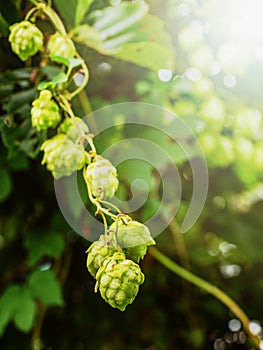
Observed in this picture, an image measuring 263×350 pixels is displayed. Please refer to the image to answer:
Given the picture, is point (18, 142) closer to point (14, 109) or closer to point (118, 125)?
point (14, 109)

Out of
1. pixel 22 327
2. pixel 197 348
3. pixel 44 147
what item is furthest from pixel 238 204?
pixel 44 147

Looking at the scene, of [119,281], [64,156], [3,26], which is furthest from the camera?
[3,26]

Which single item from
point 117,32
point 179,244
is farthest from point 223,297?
point 117,32

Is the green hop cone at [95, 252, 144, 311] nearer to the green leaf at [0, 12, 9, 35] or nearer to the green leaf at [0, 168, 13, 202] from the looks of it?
the green leaf at [0, 12, 9, 35]

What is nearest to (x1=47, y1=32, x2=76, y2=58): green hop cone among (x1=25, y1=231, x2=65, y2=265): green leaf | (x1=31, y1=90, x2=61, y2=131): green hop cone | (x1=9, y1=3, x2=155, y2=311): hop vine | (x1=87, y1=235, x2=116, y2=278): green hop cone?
(x1=9, y1=3, x2=155, y2=311): hop vine

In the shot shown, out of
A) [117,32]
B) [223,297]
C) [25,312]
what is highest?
[117,32]

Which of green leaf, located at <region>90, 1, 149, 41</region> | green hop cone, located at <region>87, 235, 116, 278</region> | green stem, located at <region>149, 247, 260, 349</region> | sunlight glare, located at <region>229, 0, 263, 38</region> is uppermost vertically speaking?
green hop cone, located at <region>87, 235, 116, 278</region>

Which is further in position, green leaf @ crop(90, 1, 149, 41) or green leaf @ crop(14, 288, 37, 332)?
green leaf @ crop(14, 288, 37, 332)

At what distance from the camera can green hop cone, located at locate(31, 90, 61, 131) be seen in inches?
32.0

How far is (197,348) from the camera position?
1.99 meters

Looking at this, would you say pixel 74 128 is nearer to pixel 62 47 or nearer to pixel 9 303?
pixel 62 47

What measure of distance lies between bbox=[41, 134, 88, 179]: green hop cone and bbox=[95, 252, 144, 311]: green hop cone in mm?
192

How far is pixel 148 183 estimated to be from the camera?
1.34 m

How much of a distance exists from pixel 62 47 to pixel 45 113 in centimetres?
16
